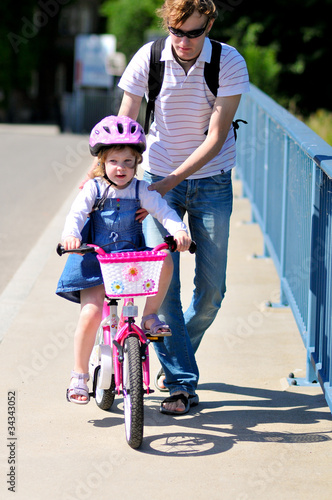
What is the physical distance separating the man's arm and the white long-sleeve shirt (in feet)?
0.40

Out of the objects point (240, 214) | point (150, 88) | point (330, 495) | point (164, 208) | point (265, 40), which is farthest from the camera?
point (265, 40)

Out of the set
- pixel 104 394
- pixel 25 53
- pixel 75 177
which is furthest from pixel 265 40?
pixel 104 394

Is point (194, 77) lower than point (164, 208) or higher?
higher

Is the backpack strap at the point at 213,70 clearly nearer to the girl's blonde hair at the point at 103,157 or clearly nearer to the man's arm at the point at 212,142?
the man's arm at the point at 212,142

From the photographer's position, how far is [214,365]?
5.64m

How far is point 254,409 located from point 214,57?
72.3 inches

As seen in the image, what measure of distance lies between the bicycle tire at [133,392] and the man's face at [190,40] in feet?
4.61

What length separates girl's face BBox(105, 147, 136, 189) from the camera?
434 cm

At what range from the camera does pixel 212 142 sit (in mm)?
4566

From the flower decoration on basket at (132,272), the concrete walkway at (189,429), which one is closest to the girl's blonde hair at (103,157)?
the flower decoration on basket at (132,272)

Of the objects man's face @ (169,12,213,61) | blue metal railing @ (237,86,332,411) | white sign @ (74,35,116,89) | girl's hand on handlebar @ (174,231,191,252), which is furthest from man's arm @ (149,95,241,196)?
white sign @ (74,35,116,89)

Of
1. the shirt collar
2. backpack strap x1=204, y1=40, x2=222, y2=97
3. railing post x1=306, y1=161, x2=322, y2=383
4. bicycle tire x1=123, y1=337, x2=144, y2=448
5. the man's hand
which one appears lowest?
bicycle tire x1=123, y1=337, x2=144, y2=448

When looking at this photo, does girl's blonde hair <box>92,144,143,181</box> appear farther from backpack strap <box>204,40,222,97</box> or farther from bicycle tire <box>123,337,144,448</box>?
bicycle tire <box>123,337,144,448</box>

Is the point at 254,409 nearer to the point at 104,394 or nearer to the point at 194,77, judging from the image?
the point at 104,394
